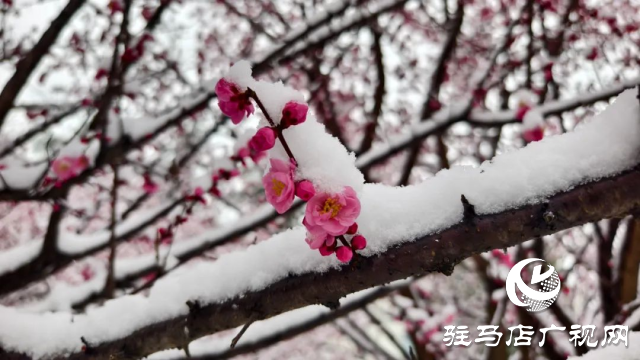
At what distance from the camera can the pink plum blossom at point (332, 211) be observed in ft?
3.23

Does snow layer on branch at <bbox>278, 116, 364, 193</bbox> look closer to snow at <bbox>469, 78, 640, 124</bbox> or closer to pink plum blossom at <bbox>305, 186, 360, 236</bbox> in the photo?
pink plum blossom at <bbox>305, 186, 360, 236</bbox>

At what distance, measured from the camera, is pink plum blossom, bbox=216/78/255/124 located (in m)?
1.05

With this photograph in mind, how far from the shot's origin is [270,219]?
3.02 m

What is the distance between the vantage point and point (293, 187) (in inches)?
38.4

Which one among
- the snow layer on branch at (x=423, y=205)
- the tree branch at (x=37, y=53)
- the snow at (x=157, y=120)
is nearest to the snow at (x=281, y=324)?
the snow layer on branch at (x=423, y=205)

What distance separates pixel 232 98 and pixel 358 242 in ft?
1.47

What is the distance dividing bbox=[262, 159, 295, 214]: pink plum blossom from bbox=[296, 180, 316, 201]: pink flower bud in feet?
0.07

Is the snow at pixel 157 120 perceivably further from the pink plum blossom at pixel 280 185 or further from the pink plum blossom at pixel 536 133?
the pink plum blossom at pixel 280 185

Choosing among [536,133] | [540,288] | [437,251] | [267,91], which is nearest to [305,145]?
[267,91]

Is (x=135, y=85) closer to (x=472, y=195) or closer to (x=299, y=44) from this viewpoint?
(x=299, y=44)

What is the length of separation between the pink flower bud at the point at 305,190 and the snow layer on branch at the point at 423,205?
245 mm

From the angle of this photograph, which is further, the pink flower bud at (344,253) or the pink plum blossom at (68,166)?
the pink plum blossom at (68,166)

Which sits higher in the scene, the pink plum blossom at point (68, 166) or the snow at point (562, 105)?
the snow at point (562, 105)

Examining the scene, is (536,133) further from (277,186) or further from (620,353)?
(277,186)
